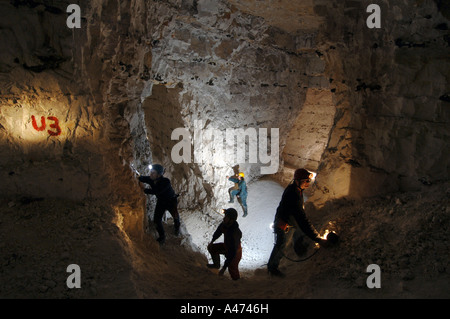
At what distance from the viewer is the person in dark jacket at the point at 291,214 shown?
11.3 feet

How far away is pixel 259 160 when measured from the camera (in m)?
9.30

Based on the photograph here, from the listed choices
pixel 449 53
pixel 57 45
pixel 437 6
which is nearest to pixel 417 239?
pixel 449 53

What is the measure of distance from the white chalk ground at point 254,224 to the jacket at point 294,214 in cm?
258

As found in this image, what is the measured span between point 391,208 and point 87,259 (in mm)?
3394

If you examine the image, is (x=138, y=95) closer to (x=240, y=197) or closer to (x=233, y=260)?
(x=233, y=260)

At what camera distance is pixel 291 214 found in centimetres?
361

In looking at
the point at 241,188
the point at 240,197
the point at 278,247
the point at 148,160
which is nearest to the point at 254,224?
the point at 240,197

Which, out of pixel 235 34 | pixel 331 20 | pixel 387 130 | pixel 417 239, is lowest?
Answer: pixel 417 239

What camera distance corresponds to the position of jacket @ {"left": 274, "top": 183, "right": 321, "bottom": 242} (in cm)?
337

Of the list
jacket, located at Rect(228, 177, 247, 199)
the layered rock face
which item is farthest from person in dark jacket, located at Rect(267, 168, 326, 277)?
jacket, located at Rect(228, 177, 247, 199)

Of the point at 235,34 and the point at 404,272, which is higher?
the point at 235,34

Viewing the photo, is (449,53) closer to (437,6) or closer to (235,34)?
(437,6)

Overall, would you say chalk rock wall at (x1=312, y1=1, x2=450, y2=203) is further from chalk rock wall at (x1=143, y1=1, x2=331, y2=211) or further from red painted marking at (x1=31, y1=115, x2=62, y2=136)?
red painted marking at (x1=31, y1=115, x2=62, y2=136)

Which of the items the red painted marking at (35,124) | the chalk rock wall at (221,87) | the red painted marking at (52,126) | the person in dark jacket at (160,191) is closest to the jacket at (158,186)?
the person in dark jacket at (160,191)
